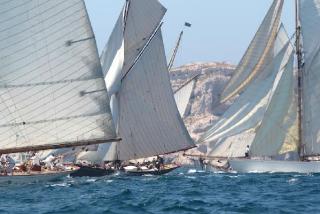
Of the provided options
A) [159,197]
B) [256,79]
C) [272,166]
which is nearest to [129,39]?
[256,79]

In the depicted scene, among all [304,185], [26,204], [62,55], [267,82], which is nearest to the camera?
[26,204]

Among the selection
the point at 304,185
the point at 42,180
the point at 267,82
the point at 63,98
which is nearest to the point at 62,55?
the point at 63,98

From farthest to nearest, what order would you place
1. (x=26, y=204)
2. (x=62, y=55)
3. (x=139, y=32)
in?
(x=139, y=32)
(x=62, y=55)
(x=26, y=204)

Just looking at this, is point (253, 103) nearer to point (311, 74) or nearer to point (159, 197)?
point (311, 74)

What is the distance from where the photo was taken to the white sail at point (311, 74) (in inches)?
3223

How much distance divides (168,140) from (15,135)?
21.6 m

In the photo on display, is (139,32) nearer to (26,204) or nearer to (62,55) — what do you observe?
(62,55)

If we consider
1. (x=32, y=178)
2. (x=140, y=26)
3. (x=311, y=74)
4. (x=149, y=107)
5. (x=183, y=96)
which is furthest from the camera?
(x=183, y=96)

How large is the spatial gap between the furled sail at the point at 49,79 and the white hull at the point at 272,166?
29754 mm

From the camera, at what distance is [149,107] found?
240ft

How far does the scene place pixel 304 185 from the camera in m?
58.2

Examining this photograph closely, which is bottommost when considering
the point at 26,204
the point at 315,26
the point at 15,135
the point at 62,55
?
the point at 26,204

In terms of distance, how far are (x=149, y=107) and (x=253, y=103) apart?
1175cm

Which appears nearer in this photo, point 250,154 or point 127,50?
point 127,50
